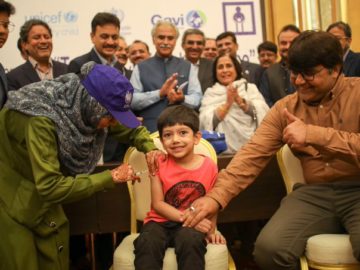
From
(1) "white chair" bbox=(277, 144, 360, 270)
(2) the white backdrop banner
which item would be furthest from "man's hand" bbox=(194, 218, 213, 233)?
(2) the white backdrop banner

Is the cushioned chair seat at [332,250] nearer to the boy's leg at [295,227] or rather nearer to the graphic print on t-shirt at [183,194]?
the boy's leg at [295,227]

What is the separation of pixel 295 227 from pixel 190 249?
52cm

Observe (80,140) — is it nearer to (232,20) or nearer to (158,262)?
(158,262)

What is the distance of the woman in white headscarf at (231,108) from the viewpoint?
11.8 feet

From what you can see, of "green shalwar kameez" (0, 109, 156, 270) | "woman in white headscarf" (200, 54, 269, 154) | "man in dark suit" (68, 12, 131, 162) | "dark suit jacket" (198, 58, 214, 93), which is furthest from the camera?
"dark suit jacket" (198, 58, 214, 93)

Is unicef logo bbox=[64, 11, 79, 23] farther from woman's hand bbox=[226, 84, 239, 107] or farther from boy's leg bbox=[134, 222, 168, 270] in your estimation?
boy's leg bbox=[134, 222, 168, 270]

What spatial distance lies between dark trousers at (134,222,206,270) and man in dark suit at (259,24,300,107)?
6.64ft

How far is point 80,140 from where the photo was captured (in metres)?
2.18

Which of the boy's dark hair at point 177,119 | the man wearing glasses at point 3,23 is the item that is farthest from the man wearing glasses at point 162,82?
the boy's dark hair at point 177,119

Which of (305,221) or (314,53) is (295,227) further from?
(314,53)

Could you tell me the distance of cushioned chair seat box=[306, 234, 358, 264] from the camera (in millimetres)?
2186

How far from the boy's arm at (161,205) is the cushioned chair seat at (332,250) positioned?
628mm

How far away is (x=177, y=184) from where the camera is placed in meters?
2.41

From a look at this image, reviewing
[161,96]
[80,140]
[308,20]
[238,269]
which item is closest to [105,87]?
[80,140]
